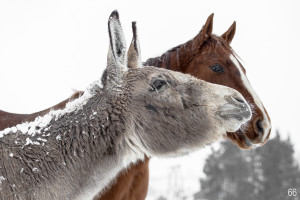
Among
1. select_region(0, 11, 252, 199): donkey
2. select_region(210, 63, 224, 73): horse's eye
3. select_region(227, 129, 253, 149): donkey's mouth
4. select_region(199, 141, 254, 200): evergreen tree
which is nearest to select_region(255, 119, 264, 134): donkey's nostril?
select_region(227, 129, 253, 149): donkey's mouth

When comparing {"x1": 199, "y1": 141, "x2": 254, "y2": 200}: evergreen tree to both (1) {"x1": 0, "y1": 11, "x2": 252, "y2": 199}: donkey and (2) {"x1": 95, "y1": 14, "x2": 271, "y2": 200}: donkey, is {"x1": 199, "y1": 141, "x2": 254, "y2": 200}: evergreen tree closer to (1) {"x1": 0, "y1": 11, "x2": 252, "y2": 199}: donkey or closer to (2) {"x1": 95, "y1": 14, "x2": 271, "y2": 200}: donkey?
(2) {"x1": 95, "y1": 14, "x2": 271, "y2": 200}: donkey

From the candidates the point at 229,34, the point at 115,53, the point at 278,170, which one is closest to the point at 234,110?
the point at 115,53

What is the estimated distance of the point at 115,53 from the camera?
3.94 meters

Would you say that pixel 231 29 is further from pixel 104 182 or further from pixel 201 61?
pixel 104 182

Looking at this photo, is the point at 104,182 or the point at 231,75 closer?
the point at 104,182

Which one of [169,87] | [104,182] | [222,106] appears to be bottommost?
[104,182]

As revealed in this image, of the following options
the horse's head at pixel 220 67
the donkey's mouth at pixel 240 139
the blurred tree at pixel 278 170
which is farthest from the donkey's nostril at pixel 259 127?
the blurred tree at pixel 278 170

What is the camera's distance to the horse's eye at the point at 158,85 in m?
3.98

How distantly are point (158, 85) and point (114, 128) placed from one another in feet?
2.06

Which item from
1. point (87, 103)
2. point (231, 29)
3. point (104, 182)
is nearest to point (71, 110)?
point (87, 103)

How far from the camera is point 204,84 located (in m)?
4.03

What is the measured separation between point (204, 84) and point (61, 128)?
1.48 metres

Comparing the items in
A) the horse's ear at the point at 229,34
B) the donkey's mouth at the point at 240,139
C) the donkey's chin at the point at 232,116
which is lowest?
the donkey's mouth at the point at 240,139

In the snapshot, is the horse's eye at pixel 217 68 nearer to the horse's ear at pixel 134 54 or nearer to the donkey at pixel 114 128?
the horse's ear at pixel 134 54
